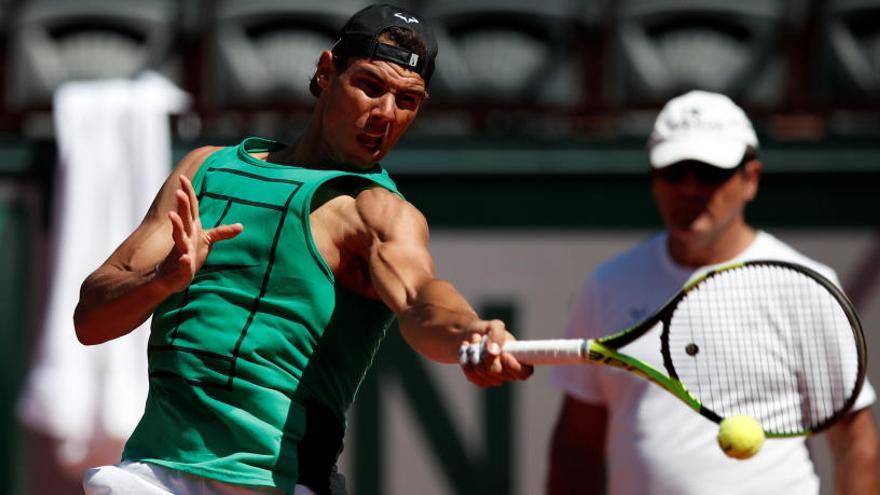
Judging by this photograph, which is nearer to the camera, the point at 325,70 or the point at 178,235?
the point at 178,235

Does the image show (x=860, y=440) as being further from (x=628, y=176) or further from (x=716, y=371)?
(x=628, y=176)

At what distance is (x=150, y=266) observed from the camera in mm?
2828

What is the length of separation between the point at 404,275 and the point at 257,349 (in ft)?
0.97

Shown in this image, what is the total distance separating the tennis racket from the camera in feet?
10.2

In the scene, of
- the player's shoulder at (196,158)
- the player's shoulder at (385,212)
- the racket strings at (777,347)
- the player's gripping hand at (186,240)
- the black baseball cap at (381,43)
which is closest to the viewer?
the player's gripping hand at (186,240)

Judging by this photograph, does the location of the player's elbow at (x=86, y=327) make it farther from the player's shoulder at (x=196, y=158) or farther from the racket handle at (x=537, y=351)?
the racket handle at (x=537, y=351)

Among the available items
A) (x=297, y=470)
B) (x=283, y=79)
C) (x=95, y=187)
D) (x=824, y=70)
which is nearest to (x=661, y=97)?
(x=824, y=70)

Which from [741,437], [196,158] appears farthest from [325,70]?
[741,437]

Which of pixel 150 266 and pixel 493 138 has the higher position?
pixel 493 138

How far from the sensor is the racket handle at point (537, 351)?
251 centimetres

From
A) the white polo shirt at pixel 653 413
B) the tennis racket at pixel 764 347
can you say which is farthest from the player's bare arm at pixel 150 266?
the white polo shirt at pixel 653 413

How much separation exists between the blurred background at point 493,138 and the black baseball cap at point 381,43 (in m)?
2.31

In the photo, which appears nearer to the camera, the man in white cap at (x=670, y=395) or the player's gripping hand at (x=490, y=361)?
the player's gripping hand at (x=490, y=361)

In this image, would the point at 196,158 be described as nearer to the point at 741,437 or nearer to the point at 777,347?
the point at 741,437
